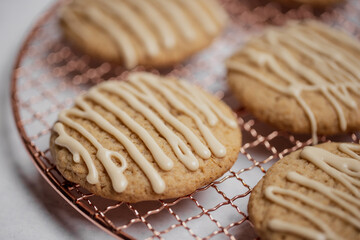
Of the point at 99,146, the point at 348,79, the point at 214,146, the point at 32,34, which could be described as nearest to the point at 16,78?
the point at 32,34

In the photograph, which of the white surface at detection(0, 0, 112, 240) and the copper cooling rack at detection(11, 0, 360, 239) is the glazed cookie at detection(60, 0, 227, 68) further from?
the white surface at detection(0, 0, 112, 240)

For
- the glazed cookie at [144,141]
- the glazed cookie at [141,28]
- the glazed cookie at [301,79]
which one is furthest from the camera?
the glazed cookie at [141,28]

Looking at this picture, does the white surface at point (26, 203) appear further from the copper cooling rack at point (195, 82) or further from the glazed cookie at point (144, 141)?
the glazed cookie at point (144, 141)

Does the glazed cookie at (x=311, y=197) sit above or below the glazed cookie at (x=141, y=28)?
below

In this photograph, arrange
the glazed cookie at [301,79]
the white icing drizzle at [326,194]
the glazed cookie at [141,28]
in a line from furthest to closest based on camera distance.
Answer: the glazed cookie at [141,28], the glazed cookie at [301,79], the white icing drizzle at [326,194]

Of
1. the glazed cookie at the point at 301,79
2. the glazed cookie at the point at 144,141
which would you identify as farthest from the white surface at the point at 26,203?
the glazed cookie at the point at 301,79

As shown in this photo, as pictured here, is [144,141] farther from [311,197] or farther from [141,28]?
[141,28]
